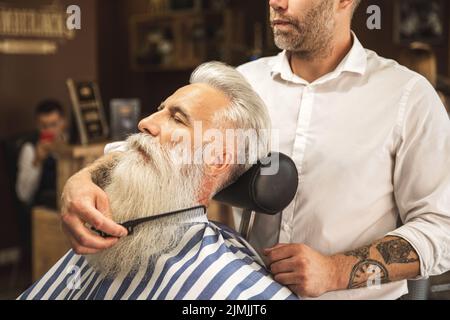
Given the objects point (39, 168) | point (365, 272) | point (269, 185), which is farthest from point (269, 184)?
point (39, 168)

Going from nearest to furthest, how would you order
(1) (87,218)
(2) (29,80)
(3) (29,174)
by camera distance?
(1) (87,218)
(3) (29,174)
(2) (29,80)

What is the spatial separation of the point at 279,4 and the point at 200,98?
294mm

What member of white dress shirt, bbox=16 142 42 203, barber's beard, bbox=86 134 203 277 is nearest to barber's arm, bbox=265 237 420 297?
barber's beard, bbox=86 134 203 277

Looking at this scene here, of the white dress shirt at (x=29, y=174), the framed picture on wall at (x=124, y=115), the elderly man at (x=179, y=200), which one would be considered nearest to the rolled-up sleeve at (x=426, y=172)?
the elderly man at (x=179, y=200)

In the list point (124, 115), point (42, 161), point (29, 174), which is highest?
point (124, 115)

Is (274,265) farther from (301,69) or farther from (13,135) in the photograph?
(13,135)

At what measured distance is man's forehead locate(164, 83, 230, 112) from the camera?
4.63ft

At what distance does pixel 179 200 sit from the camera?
Answer: 4.67 ft

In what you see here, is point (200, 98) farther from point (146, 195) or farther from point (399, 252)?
point (399, 252)

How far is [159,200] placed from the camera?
4.59 feet

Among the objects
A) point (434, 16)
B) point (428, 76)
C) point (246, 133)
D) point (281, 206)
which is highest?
point (434, 16)

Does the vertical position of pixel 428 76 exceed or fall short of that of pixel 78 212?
it exceeds it
